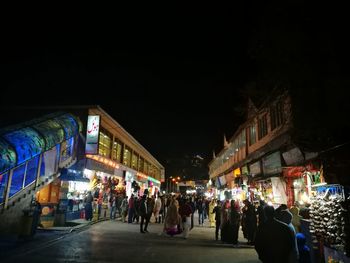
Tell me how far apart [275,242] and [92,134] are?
19845mm

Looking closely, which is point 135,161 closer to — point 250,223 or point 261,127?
point 261,127

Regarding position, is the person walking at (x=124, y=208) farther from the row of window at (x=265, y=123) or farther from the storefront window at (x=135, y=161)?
the storefront window at (x=135, y=161)

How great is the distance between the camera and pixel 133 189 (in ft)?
126

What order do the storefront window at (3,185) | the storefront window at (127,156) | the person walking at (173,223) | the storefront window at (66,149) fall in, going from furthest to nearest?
the storefront window at (127,156) < the storefront window at (66,149) < the person walking at (173,223) < the storefront window at (3,185)

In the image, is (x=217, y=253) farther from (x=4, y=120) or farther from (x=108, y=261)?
(x=4, y=120)

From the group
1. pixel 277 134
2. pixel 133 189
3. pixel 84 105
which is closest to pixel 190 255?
pixel 277 134

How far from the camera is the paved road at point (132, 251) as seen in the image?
935cm

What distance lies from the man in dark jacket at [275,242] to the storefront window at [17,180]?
13647 mm

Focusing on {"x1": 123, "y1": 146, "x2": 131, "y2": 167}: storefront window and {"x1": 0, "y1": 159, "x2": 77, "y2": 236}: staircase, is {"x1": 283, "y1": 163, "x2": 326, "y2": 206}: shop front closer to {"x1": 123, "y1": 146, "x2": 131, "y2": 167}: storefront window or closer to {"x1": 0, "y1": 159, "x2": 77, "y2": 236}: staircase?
{"x1": 0, "y1": 159, "x2": 77, "y2": 236}: staircase

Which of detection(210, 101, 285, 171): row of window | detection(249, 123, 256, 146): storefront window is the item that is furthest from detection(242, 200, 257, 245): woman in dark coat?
detection(249, 123, 256, 146): storefront window

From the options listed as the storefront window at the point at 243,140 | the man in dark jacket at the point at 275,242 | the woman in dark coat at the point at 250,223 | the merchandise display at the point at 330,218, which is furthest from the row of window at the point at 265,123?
the man in dark jacket at the point at 275,242

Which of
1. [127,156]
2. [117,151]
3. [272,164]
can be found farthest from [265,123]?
[127,156]

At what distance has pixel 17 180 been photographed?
626 inches

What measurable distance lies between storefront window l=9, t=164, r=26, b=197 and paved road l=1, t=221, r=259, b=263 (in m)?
3.95
